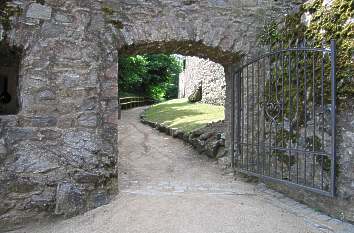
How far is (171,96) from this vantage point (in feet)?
88.4

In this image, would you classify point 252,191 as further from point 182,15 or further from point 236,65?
point 182,15

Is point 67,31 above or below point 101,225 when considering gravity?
above

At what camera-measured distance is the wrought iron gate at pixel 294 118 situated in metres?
3.69

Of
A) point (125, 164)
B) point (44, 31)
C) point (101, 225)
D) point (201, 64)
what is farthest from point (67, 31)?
point (201, 64)

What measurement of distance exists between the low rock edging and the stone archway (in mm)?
2489

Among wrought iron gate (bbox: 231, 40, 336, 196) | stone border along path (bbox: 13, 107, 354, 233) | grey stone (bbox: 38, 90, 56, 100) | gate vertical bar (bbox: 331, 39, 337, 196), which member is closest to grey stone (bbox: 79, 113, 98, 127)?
grey stone (bbox: 38, 90, 56, 100)

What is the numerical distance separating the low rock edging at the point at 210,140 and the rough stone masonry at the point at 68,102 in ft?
7.71

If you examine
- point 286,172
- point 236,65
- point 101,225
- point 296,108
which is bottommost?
point 101,225

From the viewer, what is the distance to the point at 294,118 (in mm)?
4258

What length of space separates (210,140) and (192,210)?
3050 mm

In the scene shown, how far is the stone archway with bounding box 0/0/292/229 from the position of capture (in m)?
4.04

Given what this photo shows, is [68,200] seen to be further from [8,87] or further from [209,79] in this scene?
[209,79]

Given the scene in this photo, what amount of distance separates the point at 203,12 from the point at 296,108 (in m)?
1.90

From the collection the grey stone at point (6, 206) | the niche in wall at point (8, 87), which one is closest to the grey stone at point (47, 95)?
the niche in wall at point (8, 87)
